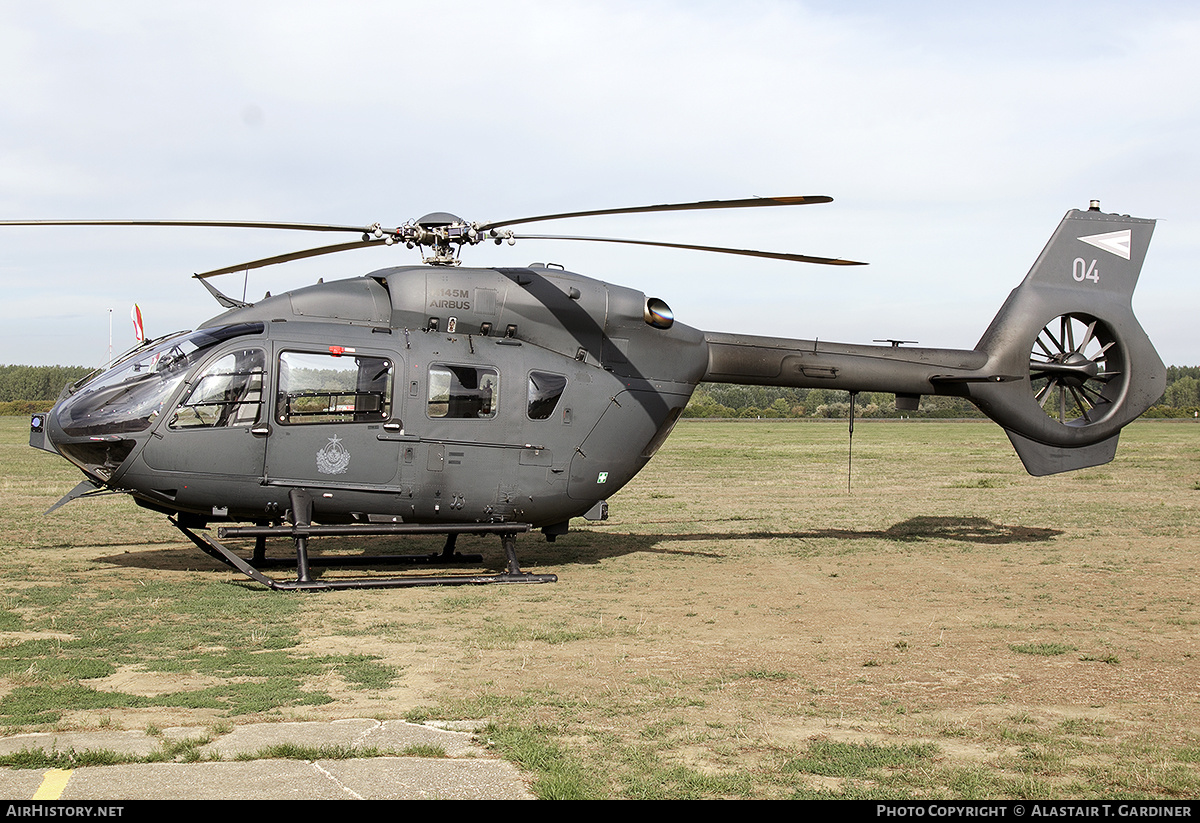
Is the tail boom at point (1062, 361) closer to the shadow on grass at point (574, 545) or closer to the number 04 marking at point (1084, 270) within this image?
the number 04 marking at point (1084, 270)

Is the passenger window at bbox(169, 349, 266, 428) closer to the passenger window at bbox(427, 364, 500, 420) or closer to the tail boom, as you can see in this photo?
the passenger window at bbox(427, 364, 500, 420)

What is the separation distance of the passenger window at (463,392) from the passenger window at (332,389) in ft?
1.84

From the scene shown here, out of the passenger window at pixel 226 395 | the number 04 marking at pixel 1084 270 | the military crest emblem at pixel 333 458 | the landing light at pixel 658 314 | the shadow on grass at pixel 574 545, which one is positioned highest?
the number 04 marking at pixel 1084 270

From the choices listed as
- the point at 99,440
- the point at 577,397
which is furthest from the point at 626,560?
the point at 99,440

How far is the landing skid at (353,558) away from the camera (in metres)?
10.8

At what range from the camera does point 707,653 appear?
8.41 meters

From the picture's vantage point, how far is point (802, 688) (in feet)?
23.8

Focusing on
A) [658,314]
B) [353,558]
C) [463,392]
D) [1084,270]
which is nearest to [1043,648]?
[658,314]

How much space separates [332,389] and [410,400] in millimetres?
908

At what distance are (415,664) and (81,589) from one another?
5.11m

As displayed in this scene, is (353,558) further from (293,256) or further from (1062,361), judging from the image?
(1062,361)

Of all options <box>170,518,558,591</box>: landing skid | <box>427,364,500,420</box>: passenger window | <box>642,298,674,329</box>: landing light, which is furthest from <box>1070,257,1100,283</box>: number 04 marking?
<box>170,518,558,591</box>: landing skid

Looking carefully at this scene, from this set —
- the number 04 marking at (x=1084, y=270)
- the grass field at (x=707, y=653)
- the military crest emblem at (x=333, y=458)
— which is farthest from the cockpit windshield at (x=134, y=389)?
the number 04 marking at (x=1084, y=270)

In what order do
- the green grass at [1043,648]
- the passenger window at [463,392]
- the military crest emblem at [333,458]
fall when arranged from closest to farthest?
1. the green grass at [1043,648]
2. the military crest emblem at [333,458]
3. the passenger window at [463,392]
